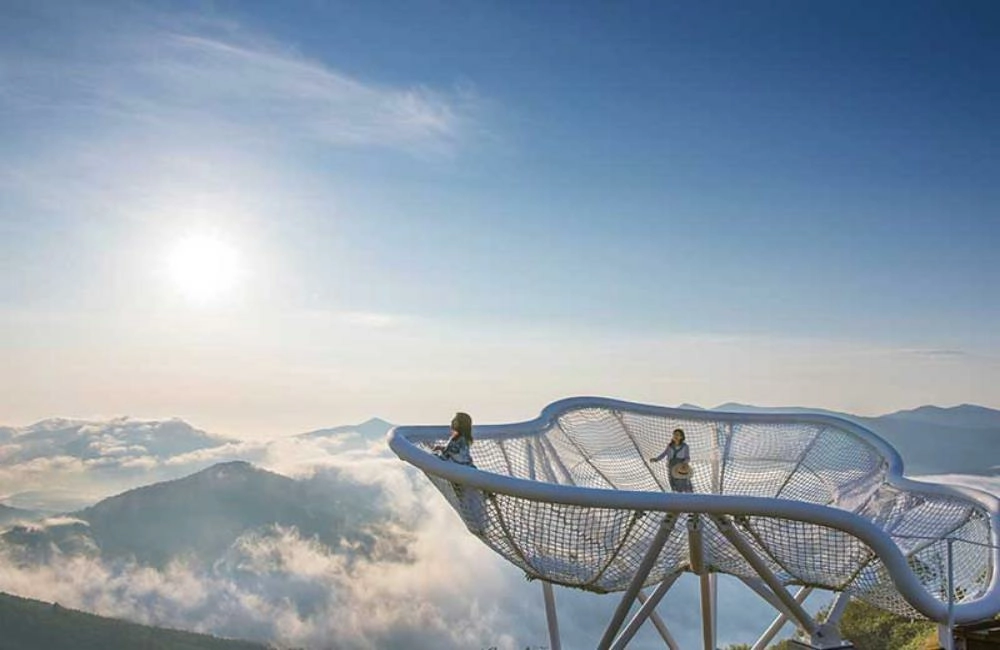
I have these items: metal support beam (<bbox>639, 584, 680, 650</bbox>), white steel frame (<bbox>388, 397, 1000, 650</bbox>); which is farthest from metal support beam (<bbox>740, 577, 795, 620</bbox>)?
metal support beam (<bbox>639, 584, 680, 650</bbox>)

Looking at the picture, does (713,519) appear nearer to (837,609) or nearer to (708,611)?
(837,609)

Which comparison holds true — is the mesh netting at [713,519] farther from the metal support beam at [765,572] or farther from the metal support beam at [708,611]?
the metal support beam at [708,611]

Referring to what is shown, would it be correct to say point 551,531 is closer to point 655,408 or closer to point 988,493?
point 988,493

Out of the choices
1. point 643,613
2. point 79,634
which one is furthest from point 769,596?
point 79,634

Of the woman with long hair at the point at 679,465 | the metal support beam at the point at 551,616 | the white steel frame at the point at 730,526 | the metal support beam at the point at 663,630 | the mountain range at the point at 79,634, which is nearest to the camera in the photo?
the white steel frame at the point at 730,526

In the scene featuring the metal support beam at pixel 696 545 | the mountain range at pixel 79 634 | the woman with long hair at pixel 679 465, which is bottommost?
the mountain range at pixel 79 634

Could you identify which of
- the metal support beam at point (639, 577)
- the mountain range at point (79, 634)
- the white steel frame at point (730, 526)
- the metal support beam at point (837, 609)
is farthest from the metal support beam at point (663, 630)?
the mountain range at point (79, 634)

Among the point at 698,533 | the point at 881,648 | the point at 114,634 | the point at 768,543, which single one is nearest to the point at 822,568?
the point at 768,543

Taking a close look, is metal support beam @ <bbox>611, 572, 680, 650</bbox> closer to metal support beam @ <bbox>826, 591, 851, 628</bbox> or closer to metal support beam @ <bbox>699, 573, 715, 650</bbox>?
metal support beam @ <bbox>826, 591, 851, 628</bbox>
